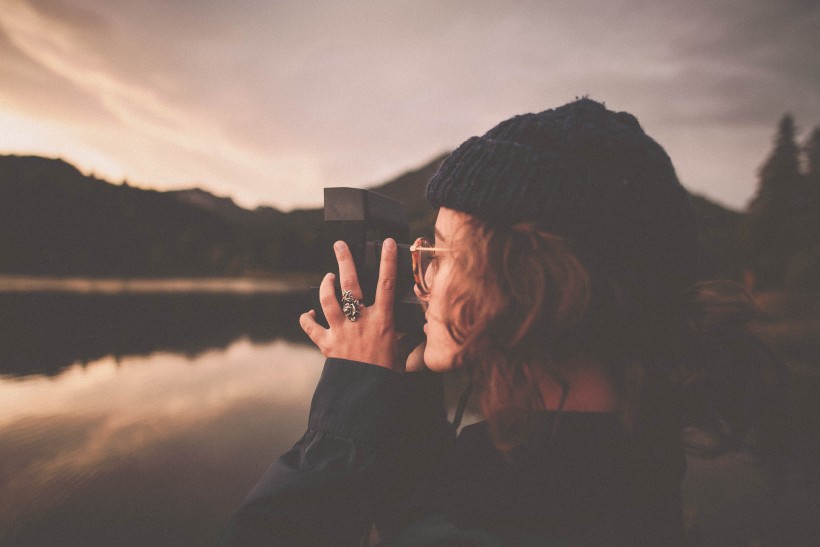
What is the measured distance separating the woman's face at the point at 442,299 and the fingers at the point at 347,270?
25cm

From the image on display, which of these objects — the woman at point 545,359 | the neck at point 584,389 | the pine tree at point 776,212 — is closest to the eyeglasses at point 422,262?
the woman at point 545,359

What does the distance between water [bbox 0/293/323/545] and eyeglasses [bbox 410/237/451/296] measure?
10730 mm

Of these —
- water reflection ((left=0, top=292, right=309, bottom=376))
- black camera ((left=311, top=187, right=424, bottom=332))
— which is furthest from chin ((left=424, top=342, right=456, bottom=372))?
water reflection ((left=0, top=292, right=309, bottom=376))

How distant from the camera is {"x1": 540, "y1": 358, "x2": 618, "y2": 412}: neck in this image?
974 mm

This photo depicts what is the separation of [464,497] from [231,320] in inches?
1944

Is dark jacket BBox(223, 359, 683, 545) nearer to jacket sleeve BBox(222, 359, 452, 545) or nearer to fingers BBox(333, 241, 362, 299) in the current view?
jacket sleeve BBox(222, 359, 452, 545)

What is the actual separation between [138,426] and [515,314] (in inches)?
787

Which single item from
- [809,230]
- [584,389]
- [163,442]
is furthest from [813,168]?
[163,442]

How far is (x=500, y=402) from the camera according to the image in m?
0.98

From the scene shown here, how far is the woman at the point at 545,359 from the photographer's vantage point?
0.88 meters

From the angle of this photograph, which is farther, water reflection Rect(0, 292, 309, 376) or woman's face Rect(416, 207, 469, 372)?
water reflection Rect(0, 292, 309, 376)

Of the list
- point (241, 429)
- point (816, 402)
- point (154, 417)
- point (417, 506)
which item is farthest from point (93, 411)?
point (816, 402)

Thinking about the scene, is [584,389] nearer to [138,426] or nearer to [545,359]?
[545,359]

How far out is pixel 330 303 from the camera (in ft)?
4.06
